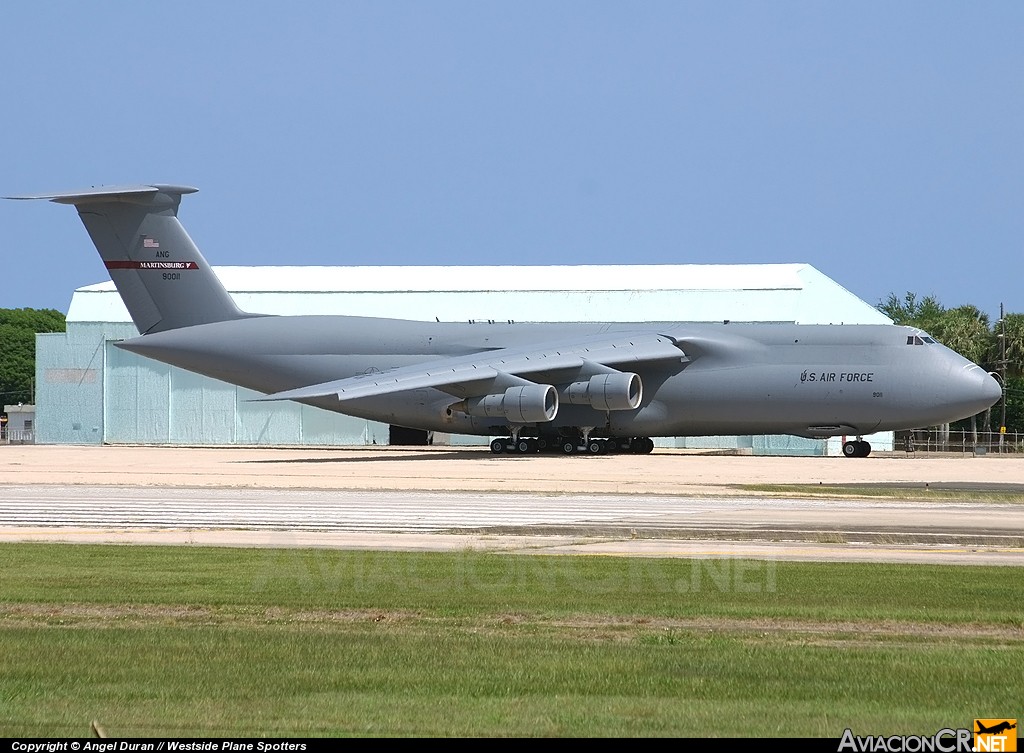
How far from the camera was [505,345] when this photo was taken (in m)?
48.8

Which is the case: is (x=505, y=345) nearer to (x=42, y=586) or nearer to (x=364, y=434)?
(x=364, y=434)

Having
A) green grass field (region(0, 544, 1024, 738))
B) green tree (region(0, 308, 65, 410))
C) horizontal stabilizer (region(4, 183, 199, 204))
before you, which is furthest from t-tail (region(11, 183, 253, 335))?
green tree (region(0, 308, 65, 410))

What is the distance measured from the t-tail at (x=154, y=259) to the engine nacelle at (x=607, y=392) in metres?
13.5

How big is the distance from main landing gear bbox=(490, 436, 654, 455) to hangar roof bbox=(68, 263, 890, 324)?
10.3 metres

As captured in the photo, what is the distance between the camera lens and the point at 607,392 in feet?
147

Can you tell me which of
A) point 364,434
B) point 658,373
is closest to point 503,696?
point 658,373

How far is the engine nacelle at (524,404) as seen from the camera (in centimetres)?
4441

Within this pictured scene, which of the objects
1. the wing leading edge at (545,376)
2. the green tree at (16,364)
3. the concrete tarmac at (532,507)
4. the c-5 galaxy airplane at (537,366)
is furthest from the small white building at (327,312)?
the green tree at (16,364)

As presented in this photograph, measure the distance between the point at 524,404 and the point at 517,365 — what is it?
4.78ft

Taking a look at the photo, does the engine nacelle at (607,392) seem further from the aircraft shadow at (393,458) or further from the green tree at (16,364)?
the green tree at (16,364)

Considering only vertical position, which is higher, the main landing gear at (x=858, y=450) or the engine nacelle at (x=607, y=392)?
the engine nacelle at (x=607, y=392)

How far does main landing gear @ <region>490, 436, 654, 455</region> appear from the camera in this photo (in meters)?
47.7

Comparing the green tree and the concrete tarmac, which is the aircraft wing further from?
the green tree

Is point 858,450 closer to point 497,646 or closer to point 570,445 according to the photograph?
point 570,445
